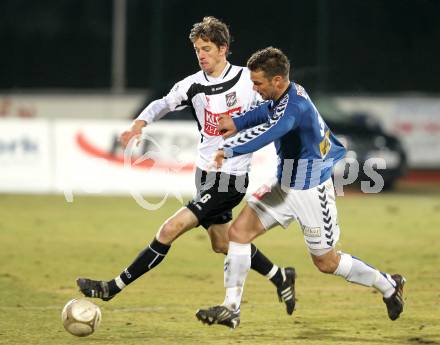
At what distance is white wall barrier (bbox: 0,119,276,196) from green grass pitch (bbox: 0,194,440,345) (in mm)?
997

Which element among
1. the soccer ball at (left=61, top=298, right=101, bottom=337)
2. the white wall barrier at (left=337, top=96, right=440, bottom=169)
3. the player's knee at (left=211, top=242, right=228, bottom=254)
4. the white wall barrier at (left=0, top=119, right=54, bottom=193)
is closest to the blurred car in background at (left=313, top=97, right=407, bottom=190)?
the white wall barrier at (left=337, top=96, right=440, bottom=169)

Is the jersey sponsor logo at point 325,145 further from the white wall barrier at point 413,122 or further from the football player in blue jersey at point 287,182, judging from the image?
the white wall barrier at point 413,122

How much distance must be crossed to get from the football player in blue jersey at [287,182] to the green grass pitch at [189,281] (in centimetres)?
39

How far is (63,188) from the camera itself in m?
17.8

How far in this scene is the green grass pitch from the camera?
764 centimetres

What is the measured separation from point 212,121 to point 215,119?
0.04 metres

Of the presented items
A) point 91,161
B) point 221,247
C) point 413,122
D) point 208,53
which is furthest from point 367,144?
point 208,53

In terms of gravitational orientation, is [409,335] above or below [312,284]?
above

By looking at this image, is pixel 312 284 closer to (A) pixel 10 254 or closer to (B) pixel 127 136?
(B) pixel 127 136

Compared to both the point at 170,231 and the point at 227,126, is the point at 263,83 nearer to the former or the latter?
the point at 227,126

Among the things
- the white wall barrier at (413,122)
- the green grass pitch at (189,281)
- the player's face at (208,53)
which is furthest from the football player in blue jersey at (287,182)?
the white wall barrier at (413,122)

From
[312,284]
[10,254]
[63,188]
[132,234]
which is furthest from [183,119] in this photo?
[312,284]

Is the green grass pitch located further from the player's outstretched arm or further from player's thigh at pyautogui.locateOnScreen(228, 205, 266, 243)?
the player's outstretched arm

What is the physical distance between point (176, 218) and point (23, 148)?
10.1 meters
